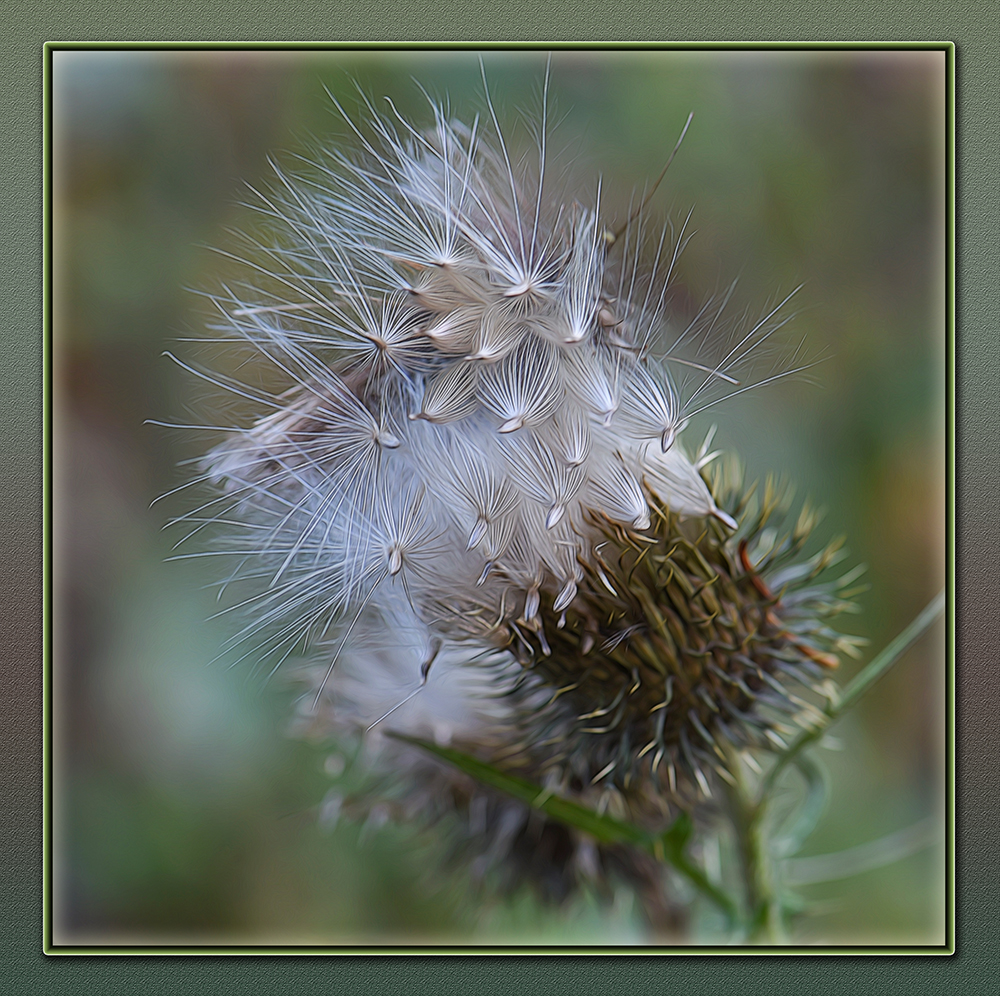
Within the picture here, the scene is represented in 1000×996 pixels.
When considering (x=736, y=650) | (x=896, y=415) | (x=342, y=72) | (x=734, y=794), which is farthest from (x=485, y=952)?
(x=342, y=72)

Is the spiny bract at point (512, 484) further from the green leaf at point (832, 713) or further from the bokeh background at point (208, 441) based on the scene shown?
the bokeh background at point (208, 441)

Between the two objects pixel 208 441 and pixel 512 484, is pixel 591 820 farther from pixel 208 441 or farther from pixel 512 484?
pixel 208 441

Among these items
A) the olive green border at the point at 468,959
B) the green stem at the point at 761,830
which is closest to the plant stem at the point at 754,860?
the green stem at the point at 761,830

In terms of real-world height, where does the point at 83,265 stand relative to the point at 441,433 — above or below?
above

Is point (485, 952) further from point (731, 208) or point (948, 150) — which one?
point (948, 150)

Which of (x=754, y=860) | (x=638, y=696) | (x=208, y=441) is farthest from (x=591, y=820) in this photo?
(x=208, y=441)

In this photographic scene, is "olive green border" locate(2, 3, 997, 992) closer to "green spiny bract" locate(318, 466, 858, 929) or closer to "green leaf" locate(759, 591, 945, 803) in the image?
"green spiny bract" locate(318, 466, 858, 929)

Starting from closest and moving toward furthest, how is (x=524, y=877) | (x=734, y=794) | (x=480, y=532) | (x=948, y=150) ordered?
(x=480, y=532), (x=734, y=794), (x=524, y=877), (x=948, y=150)
